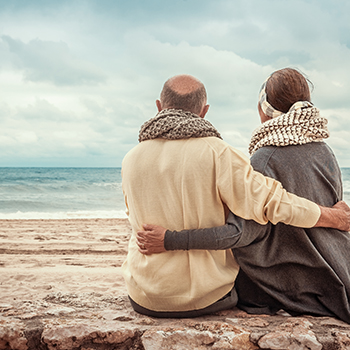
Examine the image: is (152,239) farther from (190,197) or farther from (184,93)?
(184,93)

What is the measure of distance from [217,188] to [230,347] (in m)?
0.77

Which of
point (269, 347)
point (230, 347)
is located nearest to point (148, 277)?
point (230, 347)

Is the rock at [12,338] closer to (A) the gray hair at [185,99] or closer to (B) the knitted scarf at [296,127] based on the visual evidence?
(A) the gray hair at [185,99]

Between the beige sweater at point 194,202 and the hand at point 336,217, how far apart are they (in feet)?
0.29

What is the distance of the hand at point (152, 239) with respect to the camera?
1.79 metres

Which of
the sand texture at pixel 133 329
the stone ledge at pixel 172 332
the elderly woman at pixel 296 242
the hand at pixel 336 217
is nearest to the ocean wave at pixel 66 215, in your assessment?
the sand texture at pixel 133 329

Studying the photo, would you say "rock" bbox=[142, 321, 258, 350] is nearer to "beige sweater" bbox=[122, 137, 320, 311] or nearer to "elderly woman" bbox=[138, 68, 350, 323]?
"beige sweater" bbox=[122, 137, 320, 311]

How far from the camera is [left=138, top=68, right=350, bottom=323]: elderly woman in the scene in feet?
6.44

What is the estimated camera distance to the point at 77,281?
13.0 ft

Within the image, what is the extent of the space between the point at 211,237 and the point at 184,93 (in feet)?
2.49

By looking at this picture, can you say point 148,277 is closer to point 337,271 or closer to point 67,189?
point 337,271

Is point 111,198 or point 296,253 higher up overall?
point 296,253

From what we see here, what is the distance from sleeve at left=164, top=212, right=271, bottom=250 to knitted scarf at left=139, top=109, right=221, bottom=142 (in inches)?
18.1

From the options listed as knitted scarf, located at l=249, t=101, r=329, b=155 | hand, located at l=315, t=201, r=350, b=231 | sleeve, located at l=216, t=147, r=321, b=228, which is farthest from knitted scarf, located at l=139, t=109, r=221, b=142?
hand, located at l=315, t=201, r=350, b=231
